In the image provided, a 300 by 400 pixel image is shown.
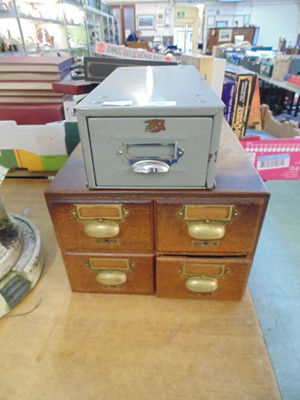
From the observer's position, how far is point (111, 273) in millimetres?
495

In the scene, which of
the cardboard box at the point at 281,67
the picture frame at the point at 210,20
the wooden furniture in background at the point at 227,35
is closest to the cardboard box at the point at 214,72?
the cardboard box at the point at 281,67

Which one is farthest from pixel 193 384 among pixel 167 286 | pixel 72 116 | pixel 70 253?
pixel 72 116

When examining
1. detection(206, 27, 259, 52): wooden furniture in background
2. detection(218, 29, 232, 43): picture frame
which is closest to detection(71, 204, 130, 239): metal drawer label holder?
detection(206, 27, 259, 52): wooden furniture in background

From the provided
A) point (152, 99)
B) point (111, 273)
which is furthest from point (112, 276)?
point (152, 99)

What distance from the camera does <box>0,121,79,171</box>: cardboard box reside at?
2.56 ft

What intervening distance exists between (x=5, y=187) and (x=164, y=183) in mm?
709

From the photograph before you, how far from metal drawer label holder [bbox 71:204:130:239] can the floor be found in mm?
377

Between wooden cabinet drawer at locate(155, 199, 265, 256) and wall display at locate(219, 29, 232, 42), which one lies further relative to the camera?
wall display at locate(219, 29, 232, 42)

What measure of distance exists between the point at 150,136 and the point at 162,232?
170 mm

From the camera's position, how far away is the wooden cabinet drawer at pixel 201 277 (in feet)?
1.52

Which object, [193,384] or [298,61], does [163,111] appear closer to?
[193,384]

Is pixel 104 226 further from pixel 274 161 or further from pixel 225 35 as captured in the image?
pixel 225 35

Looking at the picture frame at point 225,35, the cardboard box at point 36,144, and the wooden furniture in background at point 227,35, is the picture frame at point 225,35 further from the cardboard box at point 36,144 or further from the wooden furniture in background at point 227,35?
the cardboard box at point 36,144

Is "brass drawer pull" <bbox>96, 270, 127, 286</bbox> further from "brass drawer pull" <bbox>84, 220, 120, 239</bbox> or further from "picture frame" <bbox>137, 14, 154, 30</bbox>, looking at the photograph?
"picture frame" <bbox>137, 14, 154, 30</bbox>
